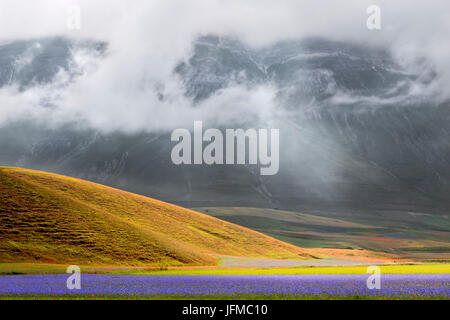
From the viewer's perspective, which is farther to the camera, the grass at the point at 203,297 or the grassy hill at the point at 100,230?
the grassy hill at the point at 100,230

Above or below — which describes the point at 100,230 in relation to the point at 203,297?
above

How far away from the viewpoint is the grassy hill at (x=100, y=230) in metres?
87.8

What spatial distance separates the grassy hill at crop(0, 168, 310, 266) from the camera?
87.8 m

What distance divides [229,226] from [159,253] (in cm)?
5762

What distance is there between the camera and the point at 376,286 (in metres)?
39.2

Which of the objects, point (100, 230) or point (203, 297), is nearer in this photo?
point (203, 297)

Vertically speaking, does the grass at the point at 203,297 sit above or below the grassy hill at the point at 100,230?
below

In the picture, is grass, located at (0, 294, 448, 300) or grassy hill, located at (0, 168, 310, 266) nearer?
grass, located at (0, 294, 448, 300)

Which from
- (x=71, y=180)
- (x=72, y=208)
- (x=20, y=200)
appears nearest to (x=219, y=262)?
(x=72, y=208)

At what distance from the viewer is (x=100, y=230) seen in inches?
3880

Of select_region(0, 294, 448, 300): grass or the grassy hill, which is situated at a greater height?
the grassy hill
